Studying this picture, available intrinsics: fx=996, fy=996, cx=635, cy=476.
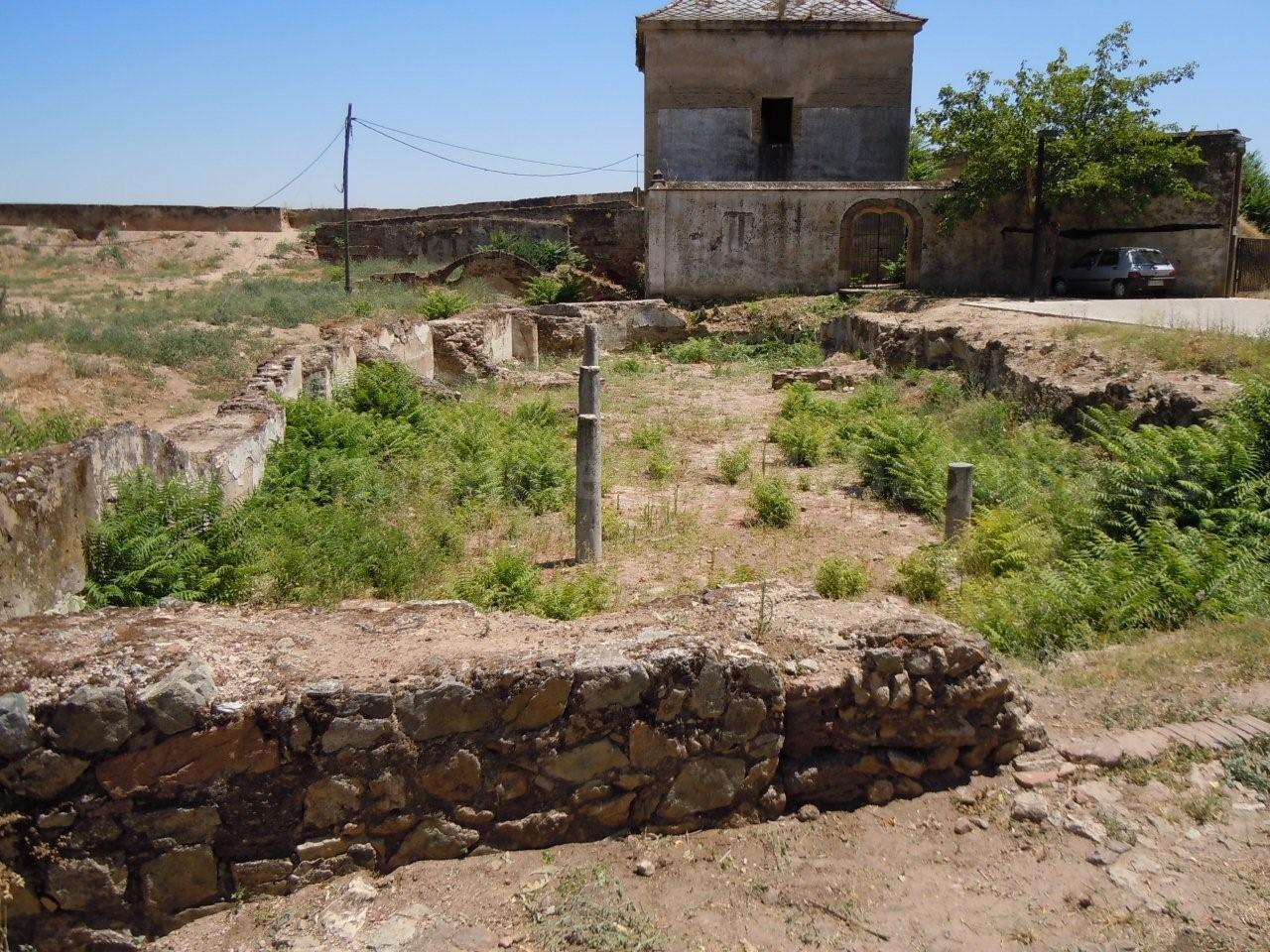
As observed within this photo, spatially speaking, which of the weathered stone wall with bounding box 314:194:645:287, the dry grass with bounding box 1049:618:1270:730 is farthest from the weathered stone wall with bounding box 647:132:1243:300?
the dry grass with bounding box 1049:618:1270:730

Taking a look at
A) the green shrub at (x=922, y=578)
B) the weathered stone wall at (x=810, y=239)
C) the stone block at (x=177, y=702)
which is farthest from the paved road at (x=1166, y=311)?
the stone block at (x=177, y=702)

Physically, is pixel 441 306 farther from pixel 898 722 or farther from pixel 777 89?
pixel 898 722

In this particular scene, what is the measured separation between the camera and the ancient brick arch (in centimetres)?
2642

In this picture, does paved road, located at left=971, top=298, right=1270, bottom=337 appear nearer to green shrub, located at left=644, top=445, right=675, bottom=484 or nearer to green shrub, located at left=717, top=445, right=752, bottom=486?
green shrub, located at left=717, top=445, right=752, bottom=486

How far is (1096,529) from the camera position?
8242 millimetres

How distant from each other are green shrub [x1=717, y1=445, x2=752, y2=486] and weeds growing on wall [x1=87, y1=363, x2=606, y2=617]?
6.50 feet

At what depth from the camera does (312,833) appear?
3.66 m

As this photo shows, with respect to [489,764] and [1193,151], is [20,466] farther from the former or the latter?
[1193,151]

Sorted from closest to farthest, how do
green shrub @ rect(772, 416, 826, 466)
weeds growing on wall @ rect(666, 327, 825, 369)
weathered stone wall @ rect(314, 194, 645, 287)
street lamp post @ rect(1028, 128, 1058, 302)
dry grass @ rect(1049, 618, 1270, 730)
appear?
dry grass @ rect(1049, 618, 1270, 730), green shrub @ rect(772, 416, 826, 466), street lamp post @ rect(1028, 128, 1058, 302), weeds growing on wall @ rect(666, 327, 825, 369), weathered stone wall @ rect(314, 194, 645, 287)

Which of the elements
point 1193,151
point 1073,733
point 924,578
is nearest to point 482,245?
point 1193,151

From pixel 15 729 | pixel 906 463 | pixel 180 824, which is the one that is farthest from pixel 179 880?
pixel 906 463

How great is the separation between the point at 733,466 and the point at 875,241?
64.5 ft

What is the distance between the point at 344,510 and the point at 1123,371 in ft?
31.1

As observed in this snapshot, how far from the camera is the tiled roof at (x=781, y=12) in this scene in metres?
30.7
